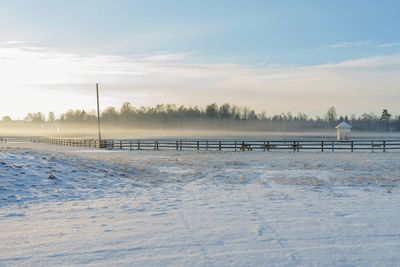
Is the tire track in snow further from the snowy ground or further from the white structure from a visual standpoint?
the white structure

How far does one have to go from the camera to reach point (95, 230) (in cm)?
836

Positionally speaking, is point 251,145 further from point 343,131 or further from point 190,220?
point 190,220

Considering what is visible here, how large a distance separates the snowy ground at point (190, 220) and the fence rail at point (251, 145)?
23068 millimetres

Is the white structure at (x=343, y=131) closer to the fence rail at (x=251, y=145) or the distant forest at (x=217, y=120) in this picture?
the fence rail at (x=251, y=145)

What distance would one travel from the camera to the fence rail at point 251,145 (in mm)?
39219

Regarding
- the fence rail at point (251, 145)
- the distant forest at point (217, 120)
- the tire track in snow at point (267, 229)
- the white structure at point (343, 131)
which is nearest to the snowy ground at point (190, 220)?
the tire track in snow at point (267, 229)

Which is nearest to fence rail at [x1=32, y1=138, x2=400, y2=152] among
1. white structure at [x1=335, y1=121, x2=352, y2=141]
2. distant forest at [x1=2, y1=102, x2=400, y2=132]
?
white structure at [x1=335, y1=121, x2=352, y2=141]

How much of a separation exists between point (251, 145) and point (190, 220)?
33041 mm

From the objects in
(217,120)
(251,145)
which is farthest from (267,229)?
(217,120)

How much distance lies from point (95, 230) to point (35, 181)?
6242 millimetres

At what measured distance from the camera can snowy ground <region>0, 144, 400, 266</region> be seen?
6727 millimetres

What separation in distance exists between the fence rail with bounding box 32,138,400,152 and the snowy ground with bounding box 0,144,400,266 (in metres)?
23.1

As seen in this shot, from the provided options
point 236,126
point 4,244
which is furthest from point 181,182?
Result: point 236,126

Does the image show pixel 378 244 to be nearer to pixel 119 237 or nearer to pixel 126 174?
pixel 119 237
